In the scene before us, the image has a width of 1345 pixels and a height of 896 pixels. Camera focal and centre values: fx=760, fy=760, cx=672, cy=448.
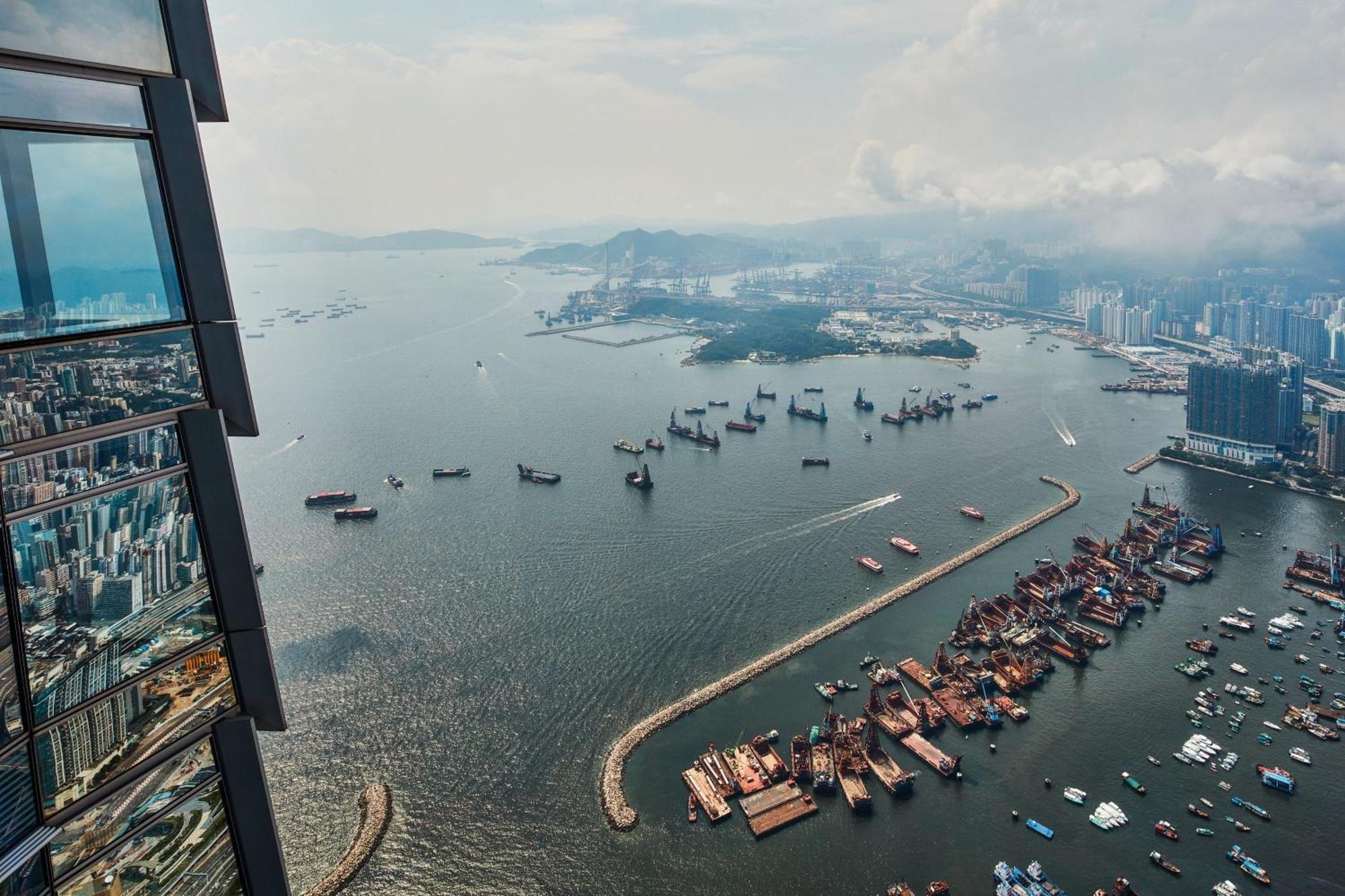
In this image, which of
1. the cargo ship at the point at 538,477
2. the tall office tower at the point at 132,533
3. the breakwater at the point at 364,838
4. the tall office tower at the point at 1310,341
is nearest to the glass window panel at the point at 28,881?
the tall office tower at the point at 132,533

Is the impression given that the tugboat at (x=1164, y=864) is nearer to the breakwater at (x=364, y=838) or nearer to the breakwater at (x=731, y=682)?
the breakwater at (x=731, y=682)

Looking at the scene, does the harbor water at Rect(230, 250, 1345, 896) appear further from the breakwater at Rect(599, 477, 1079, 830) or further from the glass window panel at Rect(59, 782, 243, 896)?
the glass window panel at Rect(59, 782, 243, 896)

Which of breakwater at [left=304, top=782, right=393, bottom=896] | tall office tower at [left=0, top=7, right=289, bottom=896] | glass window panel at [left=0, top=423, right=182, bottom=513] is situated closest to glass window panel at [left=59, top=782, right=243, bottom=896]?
tall office tower at [left=0, top=7, right=289, bottom=896]

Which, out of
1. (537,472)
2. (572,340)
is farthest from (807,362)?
(537,472)

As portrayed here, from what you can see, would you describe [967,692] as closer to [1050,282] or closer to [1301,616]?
[1301,616]

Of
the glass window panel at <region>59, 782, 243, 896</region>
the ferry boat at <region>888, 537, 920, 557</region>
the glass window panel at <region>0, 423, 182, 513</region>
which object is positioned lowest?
the ferry boat at <region>888, 537, 920, 557</region>

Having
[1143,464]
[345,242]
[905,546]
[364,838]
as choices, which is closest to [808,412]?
[1143,464]
